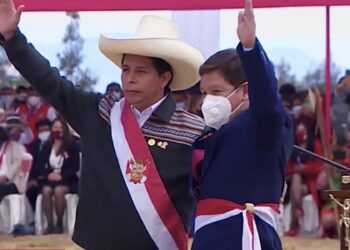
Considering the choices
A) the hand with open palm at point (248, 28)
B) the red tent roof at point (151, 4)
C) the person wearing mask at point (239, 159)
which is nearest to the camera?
the hand with open palm at point (248, 28)

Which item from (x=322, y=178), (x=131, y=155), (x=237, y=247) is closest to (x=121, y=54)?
(x=131, y=155)

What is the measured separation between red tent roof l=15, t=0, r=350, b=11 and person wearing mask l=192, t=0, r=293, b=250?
110 centimetres

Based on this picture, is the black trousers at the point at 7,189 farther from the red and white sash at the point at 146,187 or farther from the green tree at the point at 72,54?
the red and white sash at the point at 146,187

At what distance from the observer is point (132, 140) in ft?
11.0

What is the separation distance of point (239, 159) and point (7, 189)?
22.3 ft

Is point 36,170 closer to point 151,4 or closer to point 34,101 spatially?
point 34,101

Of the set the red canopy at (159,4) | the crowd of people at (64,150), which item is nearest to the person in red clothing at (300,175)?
the crowd of people at (64,150)

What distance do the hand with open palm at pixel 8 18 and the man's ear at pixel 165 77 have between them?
0.58 metres

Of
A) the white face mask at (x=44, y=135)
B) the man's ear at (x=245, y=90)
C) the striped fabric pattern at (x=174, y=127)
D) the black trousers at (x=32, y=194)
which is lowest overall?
the black trousers at (x=32, y=194)

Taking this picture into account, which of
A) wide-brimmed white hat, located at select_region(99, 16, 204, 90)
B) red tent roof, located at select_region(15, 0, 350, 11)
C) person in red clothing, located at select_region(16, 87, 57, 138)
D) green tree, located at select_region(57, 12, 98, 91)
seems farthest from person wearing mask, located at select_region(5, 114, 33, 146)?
wide-brimmed white hat, located at select_region(99, 16, 204, 90)

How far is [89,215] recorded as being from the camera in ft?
10.9

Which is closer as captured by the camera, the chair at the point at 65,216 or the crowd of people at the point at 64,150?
the crowd of people at the point at 64,150

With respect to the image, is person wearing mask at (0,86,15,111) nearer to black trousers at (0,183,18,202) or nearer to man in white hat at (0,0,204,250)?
black trousers at (0,183,18,202)

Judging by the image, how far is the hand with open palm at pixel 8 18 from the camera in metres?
3.33
